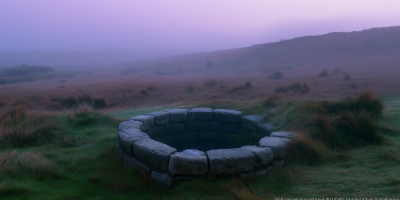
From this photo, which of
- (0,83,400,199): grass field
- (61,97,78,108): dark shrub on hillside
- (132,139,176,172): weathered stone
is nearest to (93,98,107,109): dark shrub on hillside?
(61,97,78,108): dark shrub on hillside

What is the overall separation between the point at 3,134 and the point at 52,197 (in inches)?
115

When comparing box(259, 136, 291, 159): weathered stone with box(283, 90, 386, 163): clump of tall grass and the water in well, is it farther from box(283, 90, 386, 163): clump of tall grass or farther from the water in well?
the water in well

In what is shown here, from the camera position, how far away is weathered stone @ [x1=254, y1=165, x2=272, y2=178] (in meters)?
3.67

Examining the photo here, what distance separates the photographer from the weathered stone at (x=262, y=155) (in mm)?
3652

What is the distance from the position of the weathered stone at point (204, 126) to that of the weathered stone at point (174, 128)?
139 millimetres

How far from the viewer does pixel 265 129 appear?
5.66m

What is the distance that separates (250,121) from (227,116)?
0.70m

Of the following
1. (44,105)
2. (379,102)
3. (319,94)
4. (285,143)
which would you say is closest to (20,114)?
(44,105)

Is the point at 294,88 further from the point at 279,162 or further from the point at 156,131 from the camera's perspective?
the point at 279,162

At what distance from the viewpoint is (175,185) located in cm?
350

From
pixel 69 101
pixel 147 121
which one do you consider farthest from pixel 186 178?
pixel 69 101

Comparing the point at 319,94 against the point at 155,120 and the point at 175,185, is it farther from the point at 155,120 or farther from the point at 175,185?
the point at 175,185

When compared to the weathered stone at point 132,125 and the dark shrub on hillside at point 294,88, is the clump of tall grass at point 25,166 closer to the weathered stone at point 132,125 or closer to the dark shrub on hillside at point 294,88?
the weathered stone at point 132,125

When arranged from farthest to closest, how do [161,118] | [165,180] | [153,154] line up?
[161,118]
[153,154]
[165,180]
